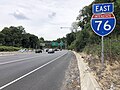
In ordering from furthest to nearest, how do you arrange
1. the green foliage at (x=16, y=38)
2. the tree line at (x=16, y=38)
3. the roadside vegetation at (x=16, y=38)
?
the green foliage at (x=16, y=38)
the tree line at (x=16, y=38)
the roadside vegetation at (x=16, y=38)

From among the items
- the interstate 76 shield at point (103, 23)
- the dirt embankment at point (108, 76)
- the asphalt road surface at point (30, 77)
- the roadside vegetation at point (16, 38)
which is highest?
the roadside vegetation at point (16, 38)

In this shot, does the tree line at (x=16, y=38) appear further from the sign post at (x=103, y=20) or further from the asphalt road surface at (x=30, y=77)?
the sign post at (x=103, y=20)

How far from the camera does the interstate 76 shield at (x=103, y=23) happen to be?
13.3 metres

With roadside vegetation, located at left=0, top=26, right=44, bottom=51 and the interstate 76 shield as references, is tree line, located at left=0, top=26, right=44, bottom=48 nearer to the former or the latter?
roadside vegetation, located at left=0, top=26, right=44, bottom=51

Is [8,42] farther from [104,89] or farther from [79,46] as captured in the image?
[104,89]

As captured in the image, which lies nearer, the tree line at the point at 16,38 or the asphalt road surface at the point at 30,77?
the asphalt road surface at the point at 30,77

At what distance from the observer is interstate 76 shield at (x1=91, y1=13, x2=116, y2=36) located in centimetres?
1329

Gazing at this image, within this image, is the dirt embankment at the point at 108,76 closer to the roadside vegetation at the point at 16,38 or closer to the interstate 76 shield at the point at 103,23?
the interstate 76 shield at the point at 103,23

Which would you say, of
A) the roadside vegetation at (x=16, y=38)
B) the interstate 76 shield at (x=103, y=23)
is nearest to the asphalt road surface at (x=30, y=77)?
the interstate 76 shield at (x=103, y=23)

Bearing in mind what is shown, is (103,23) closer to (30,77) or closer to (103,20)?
(103,20)

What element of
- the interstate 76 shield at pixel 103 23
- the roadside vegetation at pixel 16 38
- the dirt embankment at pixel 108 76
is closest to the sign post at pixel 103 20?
the interstate 76 shield at pixel 103 23

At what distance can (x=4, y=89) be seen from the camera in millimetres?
12016

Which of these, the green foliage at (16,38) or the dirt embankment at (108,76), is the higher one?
the green foliage at (16,38)

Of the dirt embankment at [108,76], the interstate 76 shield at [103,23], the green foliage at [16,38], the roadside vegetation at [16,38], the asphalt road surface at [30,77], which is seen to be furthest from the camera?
the green foliage at [16,38]
